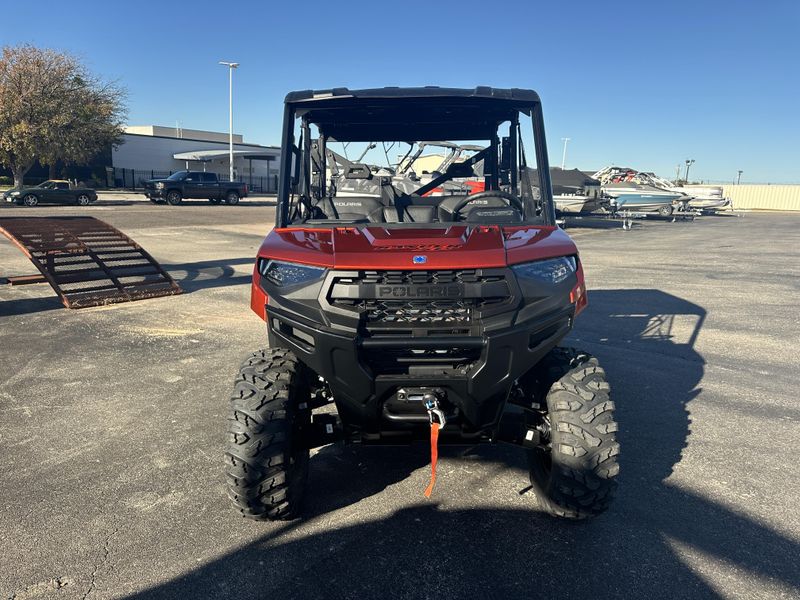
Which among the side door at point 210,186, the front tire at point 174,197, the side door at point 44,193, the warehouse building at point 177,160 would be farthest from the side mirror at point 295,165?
the warehouse building at point 177,160

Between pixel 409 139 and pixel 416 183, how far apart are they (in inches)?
16.1

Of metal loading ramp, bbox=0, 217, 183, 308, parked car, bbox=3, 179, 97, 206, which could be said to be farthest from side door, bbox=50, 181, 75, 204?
metal loading ramp, bbox=0, 217, 183, 308

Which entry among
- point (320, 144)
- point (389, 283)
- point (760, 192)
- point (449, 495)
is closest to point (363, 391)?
point (389, 283)

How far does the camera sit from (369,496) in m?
3.36

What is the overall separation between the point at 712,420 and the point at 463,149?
3072 millimetres

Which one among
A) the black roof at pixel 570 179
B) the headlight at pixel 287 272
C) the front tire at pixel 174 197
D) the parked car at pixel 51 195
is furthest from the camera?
the front tire at pixel 174 197

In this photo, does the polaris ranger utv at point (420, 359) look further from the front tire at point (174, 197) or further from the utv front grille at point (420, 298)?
the front tire at point (174, 197)

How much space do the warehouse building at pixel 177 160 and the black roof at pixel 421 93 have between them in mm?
42882

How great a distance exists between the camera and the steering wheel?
3882 mm

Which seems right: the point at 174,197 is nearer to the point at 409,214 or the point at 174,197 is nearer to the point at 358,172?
the point at 358,172

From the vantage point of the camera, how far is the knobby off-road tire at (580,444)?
287cm

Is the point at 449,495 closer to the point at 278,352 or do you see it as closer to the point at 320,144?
the point at 278,352

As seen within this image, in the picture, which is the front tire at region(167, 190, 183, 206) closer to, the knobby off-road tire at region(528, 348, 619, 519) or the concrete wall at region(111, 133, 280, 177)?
the concrete wall at region(111, 133, 280, 177)

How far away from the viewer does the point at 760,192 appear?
53.8m
